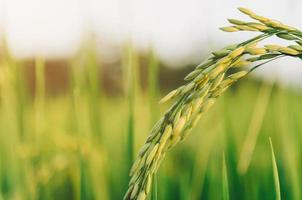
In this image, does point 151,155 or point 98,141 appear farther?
point 98,141

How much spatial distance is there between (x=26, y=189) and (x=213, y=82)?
66 centimetres

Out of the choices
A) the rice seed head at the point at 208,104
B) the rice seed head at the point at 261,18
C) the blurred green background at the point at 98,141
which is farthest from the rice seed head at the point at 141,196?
the blurred green background at the point at 98,141

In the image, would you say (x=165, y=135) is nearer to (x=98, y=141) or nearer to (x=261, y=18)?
(x=261, y=18)

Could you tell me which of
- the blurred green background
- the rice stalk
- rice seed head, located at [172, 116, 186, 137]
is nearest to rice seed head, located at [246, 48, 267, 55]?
the rice stalk

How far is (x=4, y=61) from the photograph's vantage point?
1.18m

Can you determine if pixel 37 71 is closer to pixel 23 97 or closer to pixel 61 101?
pixel 23 97

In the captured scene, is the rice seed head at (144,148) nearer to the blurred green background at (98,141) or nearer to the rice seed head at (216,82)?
the rice seed head at (216,82)

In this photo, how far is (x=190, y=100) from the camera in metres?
0.60

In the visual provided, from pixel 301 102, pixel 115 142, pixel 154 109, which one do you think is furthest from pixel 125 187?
pixel 301 102

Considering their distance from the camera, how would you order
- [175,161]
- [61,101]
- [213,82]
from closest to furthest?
[213,82], [175,161], [61,101]

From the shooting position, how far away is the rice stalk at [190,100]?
22.9 inches

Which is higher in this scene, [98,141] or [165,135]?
[165,135]

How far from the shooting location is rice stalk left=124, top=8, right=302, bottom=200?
0.58 metres

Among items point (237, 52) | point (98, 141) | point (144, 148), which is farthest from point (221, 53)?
point (98, 141)
